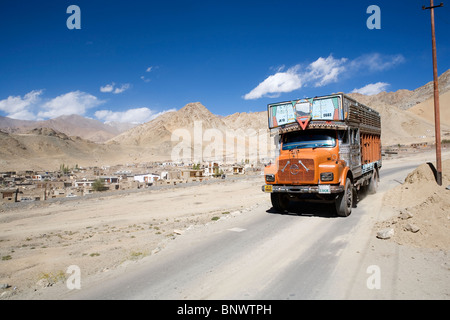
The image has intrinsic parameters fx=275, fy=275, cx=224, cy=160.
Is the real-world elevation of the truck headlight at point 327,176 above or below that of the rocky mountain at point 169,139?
below

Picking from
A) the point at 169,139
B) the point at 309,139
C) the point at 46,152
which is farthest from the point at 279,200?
the point at 169,139

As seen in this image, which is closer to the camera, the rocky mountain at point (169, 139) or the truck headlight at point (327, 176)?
the truck headlight at point (327, 176)

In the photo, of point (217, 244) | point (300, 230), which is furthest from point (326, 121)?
point (217, 244)

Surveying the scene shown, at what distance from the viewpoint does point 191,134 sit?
158m

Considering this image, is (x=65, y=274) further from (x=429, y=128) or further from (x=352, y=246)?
(x=429, y=128)

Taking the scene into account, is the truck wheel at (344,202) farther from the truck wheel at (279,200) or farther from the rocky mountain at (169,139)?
the rocky mountain at (169,139)

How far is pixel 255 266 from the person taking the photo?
5.71 meters

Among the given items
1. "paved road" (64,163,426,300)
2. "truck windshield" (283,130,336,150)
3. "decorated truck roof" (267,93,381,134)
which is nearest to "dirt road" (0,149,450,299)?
"paved road" (64,163,426,300)

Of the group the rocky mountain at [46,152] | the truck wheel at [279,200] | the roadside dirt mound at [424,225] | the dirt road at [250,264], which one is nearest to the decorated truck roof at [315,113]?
the truck wheel at [279,200]

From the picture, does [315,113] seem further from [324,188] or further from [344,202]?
[344,202]

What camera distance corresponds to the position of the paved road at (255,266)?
468 cm

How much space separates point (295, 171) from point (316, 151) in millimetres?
1024

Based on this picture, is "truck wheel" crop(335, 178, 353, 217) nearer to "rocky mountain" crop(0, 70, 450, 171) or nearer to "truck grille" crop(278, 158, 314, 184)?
"truck grille" crop(278, 158, 314, 184)

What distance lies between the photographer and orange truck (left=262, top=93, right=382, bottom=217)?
29.6 ft
